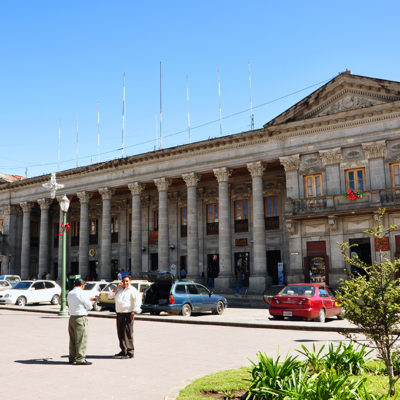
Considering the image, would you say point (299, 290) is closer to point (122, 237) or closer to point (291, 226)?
point (291, 226)

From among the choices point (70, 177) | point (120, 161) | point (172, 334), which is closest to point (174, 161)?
point (120, 161)

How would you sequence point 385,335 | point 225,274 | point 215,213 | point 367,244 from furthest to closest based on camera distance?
1. point 215,213
2. point 225,274
3. point 367,244
4. point 385,335

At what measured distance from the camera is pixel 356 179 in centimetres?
2977

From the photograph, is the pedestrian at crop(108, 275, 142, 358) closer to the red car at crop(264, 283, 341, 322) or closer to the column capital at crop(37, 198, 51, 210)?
the red car at crop(264, 283, 341, 322)

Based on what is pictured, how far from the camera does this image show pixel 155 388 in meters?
7.23

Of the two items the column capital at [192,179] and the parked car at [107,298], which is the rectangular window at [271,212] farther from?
the parked car at [107,298]

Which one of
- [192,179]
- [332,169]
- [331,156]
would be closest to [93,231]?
[192,179]

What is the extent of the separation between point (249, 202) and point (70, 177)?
17996mm

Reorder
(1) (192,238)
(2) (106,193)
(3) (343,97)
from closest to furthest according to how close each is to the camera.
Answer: (3) (343,97)
(1) (192,238)
(2) (106,193)

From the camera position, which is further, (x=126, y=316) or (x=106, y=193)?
(x=106, y=193)

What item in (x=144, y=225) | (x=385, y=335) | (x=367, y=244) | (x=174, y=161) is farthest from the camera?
(x=144, y=225)

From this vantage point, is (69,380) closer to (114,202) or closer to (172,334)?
(172,334)

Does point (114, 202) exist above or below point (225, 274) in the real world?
above

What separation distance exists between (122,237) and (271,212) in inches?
636
